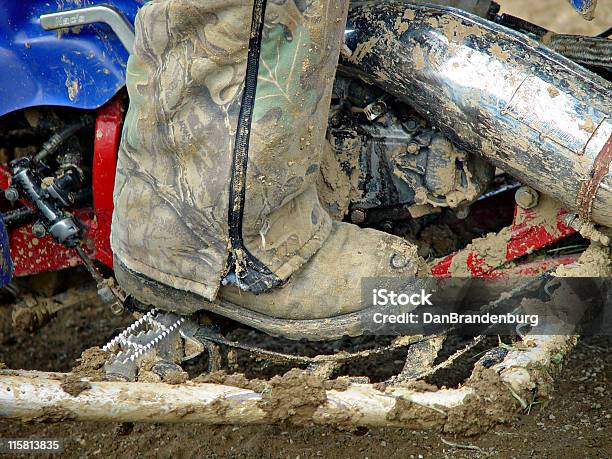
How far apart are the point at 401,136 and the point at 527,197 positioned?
347mm

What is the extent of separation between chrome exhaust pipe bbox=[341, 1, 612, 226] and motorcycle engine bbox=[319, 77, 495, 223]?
106 mm

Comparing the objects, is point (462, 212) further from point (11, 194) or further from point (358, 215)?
point (11, 194)

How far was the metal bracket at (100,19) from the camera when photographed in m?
2.06

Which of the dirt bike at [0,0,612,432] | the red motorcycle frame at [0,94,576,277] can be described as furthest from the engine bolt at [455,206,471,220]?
the red motorcycle frame at [0,94,576,277]

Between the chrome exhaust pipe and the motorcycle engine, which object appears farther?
the motorcycle engine

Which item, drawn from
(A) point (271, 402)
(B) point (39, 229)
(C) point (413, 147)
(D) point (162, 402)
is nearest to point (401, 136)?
(C) point (413, 147)

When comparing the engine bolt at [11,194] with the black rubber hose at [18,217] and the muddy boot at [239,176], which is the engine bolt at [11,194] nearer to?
the black rubber hose at [18,217]

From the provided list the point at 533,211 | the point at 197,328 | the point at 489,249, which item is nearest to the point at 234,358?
the point at 197,328

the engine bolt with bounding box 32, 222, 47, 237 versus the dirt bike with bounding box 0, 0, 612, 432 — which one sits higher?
the dirt bike with bounding box 0, 0, 612, 432

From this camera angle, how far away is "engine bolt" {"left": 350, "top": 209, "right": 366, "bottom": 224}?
2.26m

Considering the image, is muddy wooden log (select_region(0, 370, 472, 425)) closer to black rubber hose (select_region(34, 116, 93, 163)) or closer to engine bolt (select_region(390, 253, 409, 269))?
engine bolt (select_region(390, 253, 409, 269))

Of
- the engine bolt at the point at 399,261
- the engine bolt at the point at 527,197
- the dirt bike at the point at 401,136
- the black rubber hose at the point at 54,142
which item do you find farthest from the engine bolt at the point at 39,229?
the engine bolt at the point at 527,197

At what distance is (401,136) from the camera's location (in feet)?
7.09

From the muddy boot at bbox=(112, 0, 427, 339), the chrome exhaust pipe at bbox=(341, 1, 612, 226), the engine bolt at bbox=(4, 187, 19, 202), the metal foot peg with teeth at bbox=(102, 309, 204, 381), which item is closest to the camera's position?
the muddy boot at bbox=(112, 0, 427, 339)
